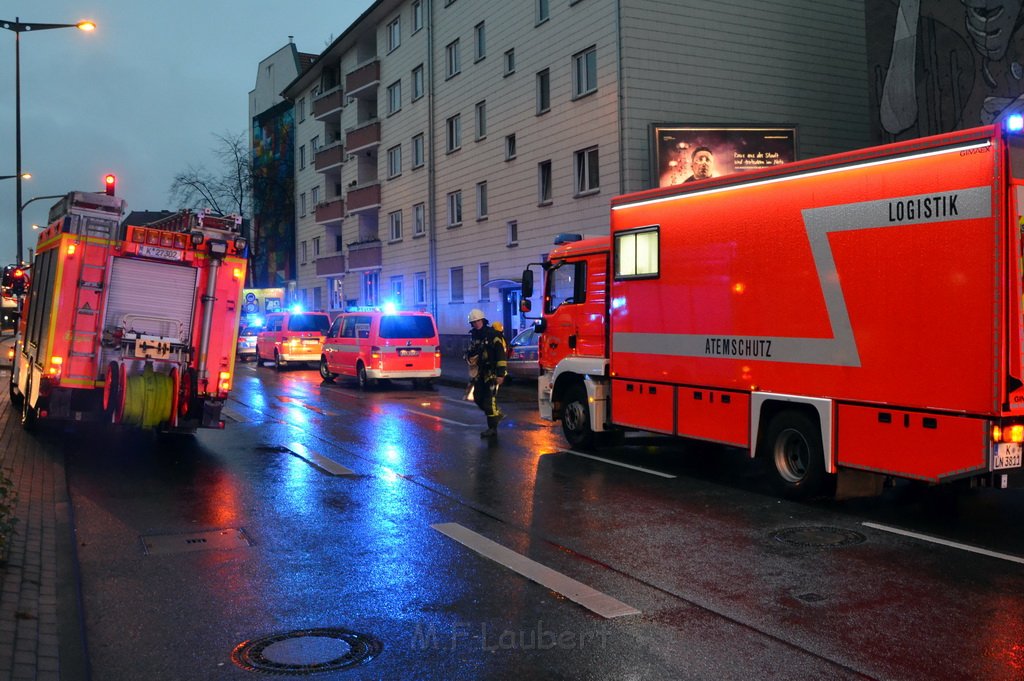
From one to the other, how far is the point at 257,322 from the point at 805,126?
2303 cm

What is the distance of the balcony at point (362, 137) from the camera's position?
43.8 metres

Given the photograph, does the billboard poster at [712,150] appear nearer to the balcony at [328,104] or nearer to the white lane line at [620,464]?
the white lane line at [620,464]

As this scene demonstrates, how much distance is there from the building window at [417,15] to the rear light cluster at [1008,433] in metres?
36.0

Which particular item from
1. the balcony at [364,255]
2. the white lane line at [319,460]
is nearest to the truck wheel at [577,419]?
the white lane line at [319,460]

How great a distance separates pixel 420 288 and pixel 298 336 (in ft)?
36.7

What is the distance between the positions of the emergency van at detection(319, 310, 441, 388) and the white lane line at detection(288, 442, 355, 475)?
30.8 ft

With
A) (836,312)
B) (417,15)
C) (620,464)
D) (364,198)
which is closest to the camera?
(836,312)

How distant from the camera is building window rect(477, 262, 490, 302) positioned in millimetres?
34031

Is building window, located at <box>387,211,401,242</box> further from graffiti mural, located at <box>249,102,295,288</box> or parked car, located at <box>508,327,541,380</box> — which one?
parked car, located at <box>508,327,541,380</box>

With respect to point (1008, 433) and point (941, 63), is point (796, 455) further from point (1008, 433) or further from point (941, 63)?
point (941, 63)

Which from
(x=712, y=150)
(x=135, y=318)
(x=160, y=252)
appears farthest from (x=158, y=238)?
(x=712, y=150)

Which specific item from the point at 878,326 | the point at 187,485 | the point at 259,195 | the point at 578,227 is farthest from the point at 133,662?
the point at 259,195

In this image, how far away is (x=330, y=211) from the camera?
50.1m

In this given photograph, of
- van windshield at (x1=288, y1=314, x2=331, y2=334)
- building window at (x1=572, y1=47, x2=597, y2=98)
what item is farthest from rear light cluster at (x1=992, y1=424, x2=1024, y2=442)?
van windshield at (x1=288, y1=314, x2=331, y2=334)
